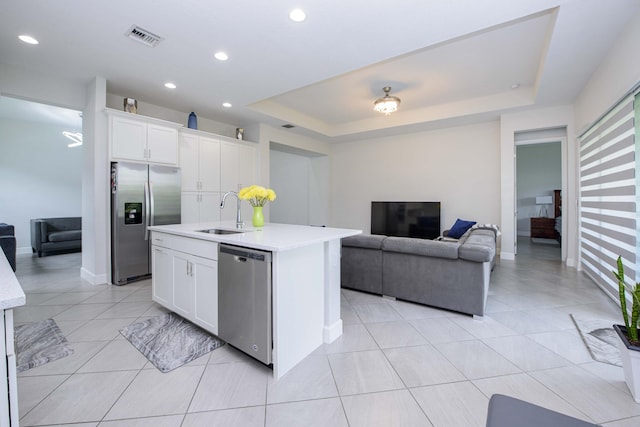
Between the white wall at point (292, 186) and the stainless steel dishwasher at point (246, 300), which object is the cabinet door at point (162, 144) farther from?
the white wall at point (292, 186)

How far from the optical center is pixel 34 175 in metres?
5.78

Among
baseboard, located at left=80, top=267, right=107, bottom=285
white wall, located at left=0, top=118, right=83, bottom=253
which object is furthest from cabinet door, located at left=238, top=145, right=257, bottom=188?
white wall, located at left=0, top=118, right=83, bottom=253

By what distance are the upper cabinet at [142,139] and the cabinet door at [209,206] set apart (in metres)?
0.73

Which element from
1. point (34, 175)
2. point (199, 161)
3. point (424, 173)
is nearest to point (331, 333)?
point (199, 161)

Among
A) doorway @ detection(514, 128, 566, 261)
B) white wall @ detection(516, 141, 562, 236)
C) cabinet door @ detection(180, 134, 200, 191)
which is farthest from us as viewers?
white wall @ detection(516, 141, 562, 236)

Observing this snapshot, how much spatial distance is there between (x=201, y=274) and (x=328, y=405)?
1329 mm

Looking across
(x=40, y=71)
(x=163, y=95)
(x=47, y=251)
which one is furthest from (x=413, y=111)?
(x=47, y=251)

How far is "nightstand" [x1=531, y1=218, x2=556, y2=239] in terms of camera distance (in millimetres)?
7373

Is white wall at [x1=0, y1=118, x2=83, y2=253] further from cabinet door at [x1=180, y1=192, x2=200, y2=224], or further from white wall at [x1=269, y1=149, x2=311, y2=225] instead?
white wall at [x1=269, y1=149, x2=311, y2=225]

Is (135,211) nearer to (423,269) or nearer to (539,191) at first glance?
(423,269)

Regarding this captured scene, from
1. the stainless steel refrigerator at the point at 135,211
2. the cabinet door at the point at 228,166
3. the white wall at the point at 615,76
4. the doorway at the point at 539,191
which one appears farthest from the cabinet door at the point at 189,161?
the doorway at the point at 539,191

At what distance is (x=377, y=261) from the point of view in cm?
306

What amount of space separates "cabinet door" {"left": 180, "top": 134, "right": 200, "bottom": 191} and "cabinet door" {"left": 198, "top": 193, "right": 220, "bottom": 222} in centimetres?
21

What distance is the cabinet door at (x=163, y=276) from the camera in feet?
8.36
